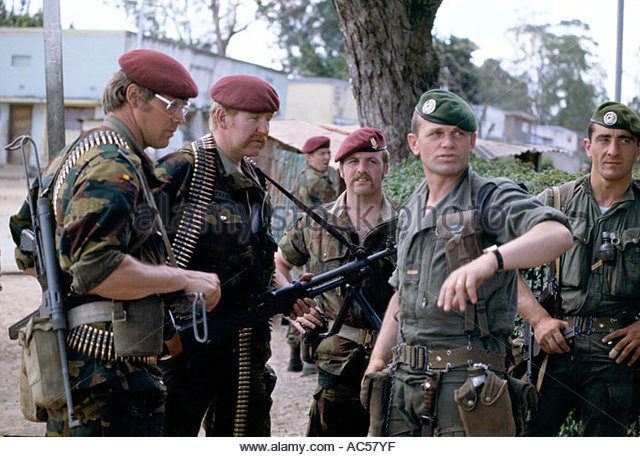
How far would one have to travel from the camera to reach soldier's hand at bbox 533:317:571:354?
4062mm

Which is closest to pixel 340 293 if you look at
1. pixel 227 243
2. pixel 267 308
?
pixel 267 308

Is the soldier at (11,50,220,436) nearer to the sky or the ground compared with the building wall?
nearer to the ground

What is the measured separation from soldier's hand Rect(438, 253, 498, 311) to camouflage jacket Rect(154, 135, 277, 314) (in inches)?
63.9

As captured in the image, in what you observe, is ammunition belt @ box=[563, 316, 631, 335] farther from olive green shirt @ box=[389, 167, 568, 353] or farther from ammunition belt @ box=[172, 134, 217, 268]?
ammunition belt @ box=[172, 134, 217, 268]

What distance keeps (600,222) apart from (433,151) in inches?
53.3

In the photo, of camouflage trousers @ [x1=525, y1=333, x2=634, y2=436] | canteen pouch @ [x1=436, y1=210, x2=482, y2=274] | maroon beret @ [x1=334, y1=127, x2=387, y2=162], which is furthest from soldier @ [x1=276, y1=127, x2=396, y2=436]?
canteen pouch @ [x1=436, y1=210, x2=482, y2=274]

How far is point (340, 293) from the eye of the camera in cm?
463

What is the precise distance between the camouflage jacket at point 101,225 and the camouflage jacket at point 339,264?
165 centimetres

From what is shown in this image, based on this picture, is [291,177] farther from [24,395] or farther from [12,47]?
[12,47]

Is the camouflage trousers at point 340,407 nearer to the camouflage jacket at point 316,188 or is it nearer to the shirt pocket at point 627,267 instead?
the shirt pocket at point 627,267

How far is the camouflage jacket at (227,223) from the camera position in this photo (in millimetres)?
3947

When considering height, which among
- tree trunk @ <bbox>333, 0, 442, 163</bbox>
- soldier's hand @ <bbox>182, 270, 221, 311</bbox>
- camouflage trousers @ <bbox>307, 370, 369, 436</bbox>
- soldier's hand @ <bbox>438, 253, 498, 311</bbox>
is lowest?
camouflage trousers @ <bbox>307, 370, 369, 436</bbox>

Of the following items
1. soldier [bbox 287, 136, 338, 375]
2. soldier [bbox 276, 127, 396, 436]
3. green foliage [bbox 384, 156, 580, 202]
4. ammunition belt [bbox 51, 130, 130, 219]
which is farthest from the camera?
soldier [bbox 287, 136, 338, 375]

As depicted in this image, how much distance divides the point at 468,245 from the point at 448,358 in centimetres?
50
